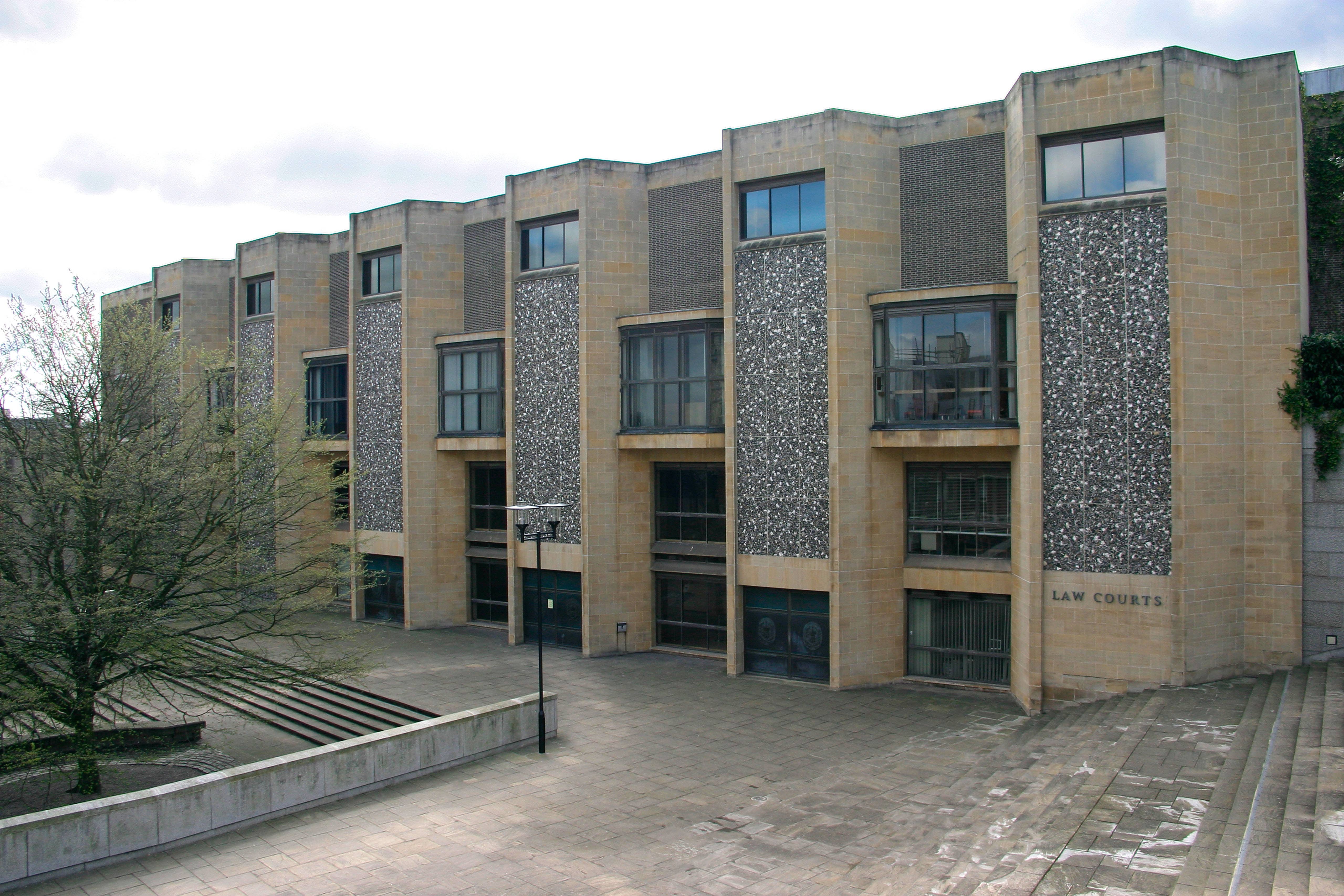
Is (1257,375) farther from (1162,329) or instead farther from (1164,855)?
(1164,855)

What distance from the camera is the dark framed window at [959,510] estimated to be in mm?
20719

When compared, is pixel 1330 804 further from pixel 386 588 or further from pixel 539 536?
pixel 386 588

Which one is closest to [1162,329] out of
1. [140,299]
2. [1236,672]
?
[1236,672]

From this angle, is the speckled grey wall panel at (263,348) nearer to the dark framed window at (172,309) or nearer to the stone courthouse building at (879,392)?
the dark framed window at (172,309)

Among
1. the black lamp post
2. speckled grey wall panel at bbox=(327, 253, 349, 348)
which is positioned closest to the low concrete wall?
the black lamp post

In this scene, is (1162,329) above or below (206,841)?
above

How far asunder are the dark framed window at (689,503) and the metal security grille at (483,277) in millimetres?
7551

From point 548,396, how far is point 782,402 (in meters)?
7.46

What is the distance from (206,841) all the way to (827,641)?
13.7 meters

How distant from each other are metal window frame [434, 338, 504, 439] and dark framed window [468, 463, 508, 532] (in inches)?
57.8

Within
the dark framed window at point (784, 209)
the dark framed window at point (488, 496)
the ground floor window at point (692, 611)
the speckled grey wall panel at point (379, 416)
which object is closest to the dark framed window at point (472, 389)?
the speckled grey wall panel at point (379, 416)

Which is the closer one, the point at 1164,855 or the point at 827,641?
the point at 1164,855

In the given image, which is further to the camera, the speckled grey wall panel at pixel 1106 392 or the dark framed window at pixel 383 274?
the dark framed window at pixel 383 274

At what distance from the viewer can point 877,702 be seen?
66.3ft
